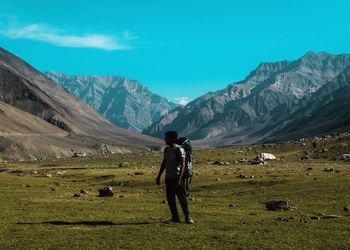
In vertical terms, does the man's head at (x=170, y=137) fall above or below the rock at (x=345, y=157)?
above

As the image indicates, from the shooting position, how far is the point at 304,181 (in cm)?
4938

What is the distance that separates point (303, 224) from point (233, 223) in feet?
11.3

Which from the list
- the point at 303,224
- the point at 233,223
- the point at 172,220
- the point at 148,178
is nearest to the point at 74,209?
the point at 172,220

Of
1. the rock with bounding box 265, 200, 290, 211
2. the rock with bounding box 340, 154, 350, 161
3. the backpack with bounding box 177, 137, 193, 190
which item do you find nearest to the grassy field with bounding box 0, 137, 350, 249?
the rock with bounding box 265, 200, 290, 211

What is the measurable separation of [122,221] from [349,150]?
80688 millimetres

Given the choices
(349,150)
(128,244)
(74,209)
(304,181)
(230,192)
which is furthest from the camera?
(349,150)

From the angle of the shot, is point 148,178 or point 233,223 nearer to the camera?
point 233,223

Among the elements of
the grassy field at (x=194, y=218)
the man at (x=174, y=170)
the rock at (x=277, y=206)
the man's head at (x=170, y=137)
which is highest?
the man's head at (x=170, y=137)

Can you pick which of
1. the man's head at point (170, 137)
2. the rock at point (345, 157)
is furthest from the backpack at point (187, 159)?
the rock at point (345, 157)

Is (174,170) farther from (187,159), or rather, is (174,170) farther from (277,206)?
(277,206)

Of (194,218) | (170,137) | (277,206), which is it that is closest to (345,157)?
(277,206)

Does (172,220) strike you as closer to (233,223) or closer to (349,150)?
(233,223)

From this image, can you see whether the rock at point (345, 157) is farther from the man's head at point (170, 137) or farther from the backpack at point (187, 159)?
the man's head at point (170, 137)

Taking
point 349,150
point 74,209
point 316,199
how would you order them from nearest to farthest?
point 74,209, point 316,199, point 349,150
